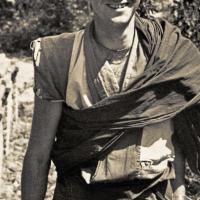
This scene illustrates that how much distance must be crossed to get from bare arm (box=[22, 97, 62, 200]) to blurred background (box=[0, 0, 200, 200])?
137 inches

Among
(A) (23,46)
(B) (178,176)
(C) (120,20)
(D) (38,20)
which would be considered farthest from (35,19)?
(C) (120,20)

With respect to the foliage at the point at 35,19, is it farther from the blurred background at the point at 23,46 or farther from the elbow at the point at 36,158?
the elbow at the point at 36,158

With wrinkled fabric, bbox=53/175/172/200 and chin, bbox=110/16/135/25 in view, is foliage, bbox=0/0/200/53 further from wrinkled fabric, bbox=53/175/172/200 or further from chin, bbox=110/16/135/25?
chin, bbox=110/16/135/25

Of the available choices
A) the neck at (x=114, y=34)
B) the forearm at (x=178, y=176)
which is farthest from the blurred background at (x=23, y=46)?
the neck at (x=114, y=34)

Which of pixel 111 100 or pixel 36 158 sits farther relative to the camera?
pixel 36 158

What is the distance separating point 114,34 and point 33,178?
0.63 meters

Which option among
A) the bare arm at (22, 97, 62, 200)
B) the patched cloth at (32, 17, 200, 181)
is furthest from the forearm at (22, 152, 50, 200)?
the patched cloth at (32, 17, 200, 181)

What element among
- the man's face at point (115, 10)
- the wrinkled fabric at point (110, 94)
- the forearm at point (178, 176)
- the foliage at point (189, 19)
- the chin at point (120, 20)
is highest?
the man's face at point (115, 10)

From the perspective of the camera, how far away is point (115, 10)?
253 cm

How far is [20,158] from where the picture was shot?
24.0 ft

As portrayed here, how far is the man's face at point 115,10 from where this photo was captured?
8.30 ft

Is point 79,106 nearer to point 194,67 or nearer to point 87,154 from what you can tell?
point 87,154

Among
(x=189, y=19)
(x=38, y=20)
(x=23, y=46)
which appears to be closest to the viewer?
Result: (x=189, y=19)

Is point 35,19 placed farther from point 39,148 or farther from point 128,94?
point 128,94
